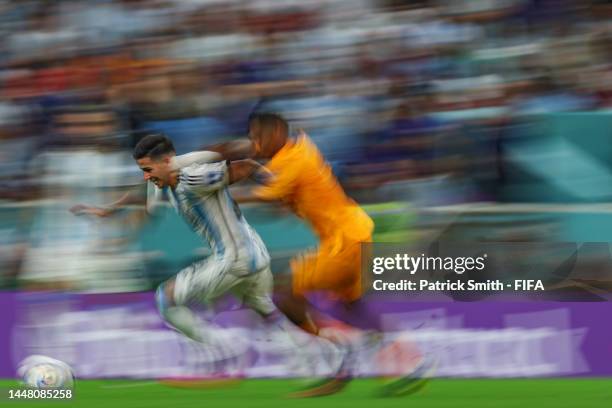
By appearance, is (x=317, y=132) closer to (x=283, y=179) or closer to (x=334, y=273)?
(x=283, y=179)

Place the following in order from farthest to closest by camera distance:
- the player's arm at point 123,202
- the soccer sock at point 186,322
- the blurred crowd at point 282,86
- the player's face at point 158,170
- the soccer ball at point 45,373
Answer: the blurred crowd at point 282,86, the player's arm at point 123,202, the player's face at point 158,170, the soccer sock at point 186,322, the soccer ball at point 45,373

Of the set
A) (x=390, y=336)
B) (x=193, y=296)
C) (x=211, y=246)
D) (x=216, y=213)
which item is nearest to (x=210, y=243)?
(x=211, y=246)

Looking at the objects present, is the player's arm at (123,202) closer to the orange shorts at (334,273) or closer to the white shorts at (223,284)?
the white shorts at (223,284)

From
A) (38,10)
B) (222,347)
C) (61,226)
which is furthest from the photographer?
(38,10)

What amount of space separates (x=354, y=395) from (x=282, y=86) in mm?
2324

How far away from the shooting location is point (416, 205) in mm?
8414

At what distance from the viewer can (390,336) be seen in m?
8.04

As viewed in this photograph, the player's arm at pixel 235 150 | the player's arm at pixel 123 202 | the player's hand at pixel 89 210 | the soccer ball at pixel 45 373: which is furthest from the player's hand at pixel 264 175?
the soccer ball at pixel 45 373

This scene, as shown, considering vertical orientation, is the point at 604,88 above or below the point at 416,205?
above

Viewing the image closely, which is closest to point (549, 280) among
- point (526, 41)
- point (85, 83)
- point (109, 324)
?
point (526, 41)

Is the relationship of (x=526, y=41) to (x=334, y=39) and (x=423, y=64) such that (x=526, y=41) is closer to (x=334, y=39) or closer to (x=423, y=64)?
(x=423, y=64)

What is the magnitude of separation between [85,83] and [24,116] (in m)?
0.51

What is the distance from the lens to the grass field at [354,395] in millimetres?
7250

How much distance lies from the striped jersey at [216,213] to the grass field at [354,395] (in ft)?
2.67
